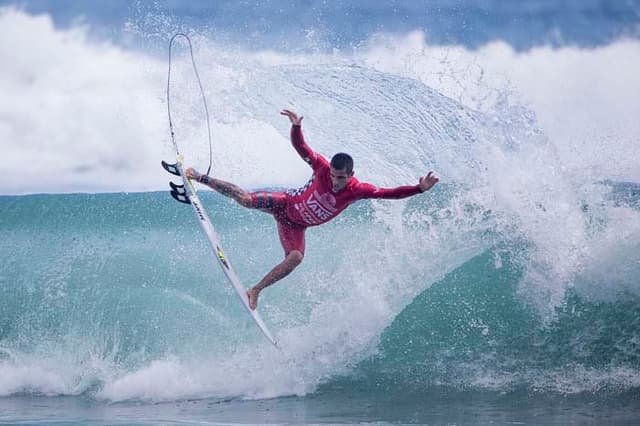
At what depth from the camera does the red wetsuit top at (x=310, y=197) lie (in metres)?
5.74

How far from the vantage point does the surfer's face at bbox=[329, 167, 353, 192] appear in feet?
18.4

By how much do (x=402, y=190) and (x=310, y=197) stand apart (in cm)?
81

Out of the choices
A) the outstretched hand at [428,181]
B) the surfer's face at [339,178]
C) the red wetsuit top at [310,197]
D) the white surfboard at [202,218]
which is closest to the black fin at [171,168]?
the white surfboard at [202,218]

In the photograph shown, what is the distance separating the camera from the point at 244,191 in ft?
20.4

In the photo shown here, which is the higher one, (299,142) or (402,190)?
(299,142)

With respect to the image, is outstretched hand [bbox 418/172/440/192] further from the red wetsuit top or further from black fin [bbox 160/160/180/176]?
black fin [bbox 160/160/180/176]

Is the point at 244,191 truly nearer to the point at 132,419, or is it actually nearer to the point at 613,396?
the point at 132,419

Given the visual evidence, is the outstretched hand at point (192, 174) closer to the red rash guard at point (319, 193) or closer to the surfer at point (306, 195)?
the surfer at point (306, 195)

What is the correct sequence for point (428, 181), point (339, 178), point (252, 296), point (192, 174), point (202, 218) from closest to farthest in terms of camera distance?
1. point (428, 181)
2. point (339, 178)
3. point (192, 174)
4. point (252, 296)
5. point (202, 218)

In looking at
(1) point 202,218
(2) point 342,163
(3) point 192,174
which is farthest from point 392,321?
(3) point 192,174

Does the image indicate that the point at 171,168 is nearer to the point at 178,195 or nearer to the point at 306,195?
the point at 178,195

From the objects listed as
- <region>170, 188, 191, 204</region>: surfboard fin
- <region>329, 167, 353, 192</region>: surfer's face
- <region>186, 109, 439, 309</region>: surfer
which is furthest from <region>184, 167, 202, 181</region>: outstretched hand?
<region>329, 167, 353, 192</region>: surfer's face

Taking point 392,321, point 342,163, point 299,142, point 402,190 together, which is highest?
point 299,142

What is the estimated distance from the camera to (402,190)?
5539 millimetres
